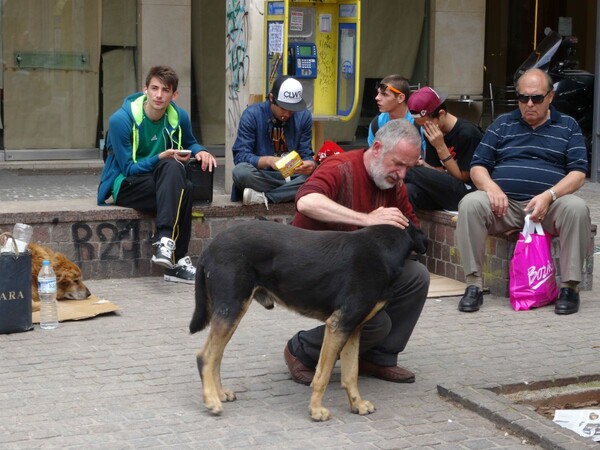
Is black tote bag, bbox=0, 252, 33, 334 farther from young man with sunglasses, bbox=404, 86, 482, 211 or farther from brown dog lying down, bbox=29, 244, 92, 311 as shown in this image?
young man with sunglasses, bbox=404, 86, 482, 211

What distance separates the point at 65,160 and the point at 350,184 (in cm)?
871

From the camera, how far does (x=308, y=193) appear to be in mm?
5391

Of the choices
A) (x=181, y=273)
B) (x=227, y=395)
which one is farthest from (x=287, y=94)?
(x=227, y=395)

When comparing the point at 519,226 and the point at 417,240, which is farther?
the point at 519,226

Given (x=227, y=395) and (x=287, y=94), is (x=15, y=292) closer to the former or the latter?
(x=227, y=395)

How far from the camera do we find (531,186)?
24.5 ft

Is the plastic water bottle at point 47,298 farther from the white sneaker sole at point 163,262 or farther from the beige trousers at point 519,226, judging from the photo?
the beige trousers at point 519,226

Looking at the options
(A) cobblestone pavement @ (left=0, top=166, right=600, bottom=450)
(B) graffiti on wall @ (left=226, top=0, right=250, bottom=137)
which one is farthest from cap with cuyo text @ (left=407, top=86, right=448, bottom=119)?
(B) graffiti on wall @ (left=226, top=0, right=250, bottom=137)

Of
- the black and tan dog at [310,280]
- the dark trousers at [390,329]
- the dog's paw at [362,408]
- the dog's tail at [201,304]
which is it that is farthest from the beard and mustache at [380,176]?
the dog's paw at [362,408]

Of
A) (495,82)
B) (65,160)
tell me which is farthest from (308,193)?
(495,82)

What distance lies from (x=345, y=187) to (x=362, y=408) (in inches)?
42.9

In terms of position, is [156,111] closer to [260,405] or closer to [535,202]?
[535,202]

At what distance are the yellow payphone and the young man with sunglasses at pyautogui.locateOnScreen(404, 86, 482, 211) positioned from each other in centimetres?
193

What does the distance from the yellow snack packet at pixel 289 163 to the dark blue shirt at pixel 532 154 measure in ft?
4.30
